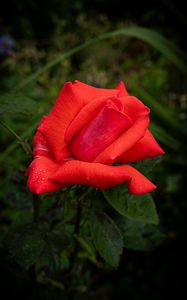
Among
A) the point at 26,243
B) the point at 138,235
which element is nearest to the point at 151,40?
the point at 138,235

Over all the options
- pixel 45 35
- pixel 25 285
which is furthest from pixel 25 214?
pixel 45 35

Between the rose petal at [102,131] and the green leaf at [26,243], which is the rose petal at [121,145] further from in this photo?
the green leaf at [26,243]

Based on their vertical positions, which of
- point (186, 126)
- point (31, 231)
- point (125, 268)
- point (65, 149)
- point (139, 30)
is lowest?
point (125, 268)

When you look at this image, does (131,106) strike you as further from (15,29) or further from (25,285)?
(15,29)

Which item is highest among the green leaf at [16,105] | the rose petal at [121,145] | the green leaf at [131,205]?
the green leaf at [16,105]

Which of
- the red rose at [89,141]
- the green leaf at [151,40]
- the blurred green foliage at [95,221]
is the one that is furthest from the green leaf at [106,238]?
the green leaf at [151,40]
